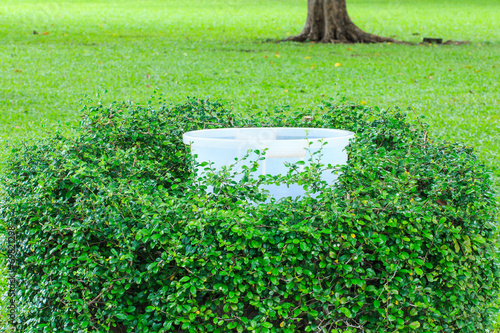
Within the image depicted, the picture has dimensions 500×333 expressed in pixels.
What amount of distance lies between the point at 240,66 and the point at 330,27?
15.2 feet

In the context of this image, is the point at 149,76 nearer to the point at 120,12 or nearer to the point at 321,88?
the point at 321,88

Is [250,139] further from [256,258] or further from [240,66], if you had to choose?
[240,66]

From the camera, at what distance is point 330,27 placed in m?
15.3

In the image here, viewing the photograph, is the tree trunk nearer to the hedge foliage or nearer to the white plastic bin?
the white plastic bin

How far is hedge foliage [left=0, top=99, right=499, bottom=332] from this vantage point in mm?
2230

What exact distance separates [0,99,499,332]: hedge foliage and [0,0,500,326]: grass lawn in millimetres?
1129

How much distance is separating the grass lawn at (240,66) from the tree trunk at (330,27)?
2.84 feet

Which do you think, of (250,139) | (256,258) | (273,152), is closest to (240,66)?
(250,139)

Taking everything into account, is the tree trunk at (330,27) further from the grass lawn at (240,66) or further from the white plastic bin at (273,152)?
the white plastic bin at (273,152)

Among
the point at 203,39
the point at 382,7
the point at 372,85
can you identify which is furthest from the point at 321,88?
the point at 382,7

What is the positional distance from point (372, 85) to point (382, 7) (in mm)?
16351

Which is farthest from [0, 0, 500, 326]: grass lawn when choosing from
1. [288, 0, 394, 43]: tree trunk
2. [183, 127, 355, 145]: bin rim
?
[288, 0, 394, 43]: tree trunk

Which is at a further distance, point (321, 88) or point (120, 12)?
point (120, 12)

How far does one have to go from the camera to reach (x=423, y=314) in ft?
7.79
